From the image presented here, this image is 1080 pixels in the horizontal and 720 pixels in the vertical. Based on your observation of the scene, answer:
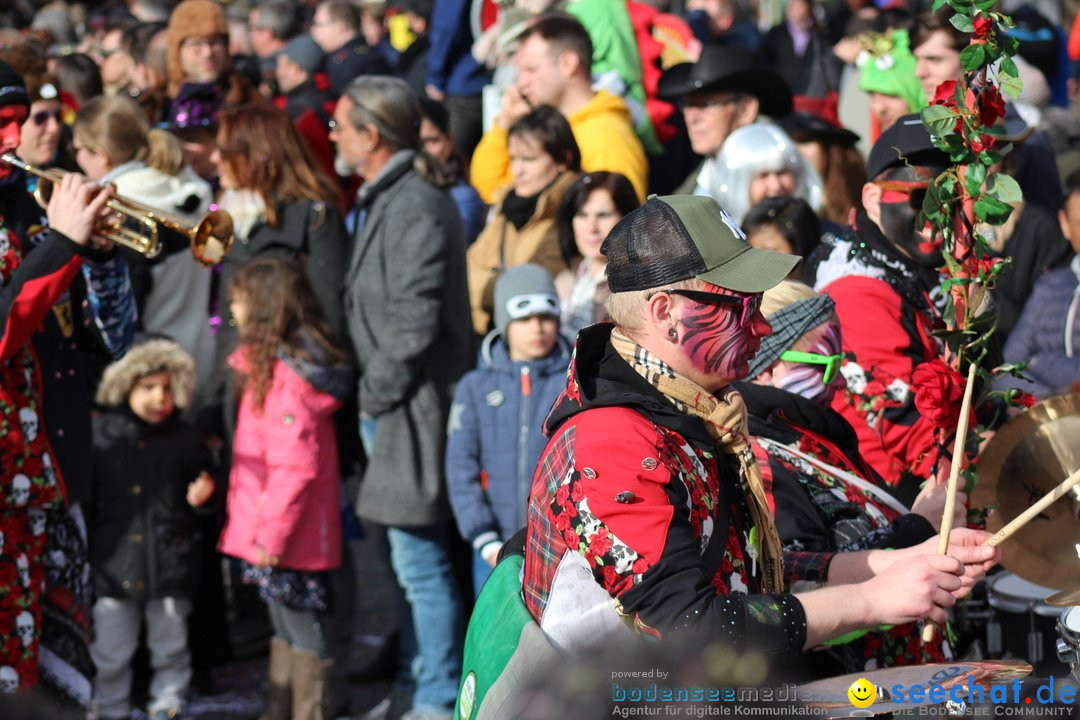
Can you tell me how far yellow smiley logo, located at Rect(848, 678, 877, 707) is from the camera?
2604mm

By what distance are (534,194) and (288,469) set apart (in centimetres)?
164

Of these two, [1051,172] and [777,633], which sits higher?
[777,633]

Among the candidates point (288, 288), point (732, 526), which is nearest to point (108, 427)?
point (288, 288)

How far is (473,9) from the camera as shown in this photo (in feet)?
32.4

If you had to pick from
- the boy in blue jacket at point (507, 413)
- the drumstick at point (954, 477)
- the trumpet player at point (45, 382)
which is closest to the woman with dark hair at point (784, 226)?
the boy in blue jacket at point (507, 413)

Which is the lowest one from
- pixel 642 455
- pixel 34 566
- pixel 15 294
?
pixel 34 566

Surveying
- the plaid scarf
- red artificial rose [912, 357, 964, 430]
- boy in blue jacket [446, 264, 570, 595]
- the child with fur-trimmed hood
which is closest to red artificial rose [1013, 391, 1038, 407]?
red artificial rose [912, 357, 964, 430]

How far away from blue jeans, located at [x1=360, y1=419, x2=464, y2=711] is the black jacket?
33.6 inches

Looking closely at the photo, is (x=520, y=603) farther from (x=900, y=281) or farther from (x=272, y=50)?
(x=272, y=50)

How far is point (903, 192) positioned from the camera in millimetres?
4277

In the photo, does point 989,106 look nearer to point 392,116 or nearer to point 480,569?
point 480,569

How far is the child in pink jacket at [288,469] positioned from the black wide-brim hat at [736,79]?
2.12 m

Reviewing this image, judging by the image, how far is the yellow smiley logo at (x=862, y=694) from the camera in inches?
103

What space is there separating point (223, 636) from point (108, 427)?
4.11 ft
